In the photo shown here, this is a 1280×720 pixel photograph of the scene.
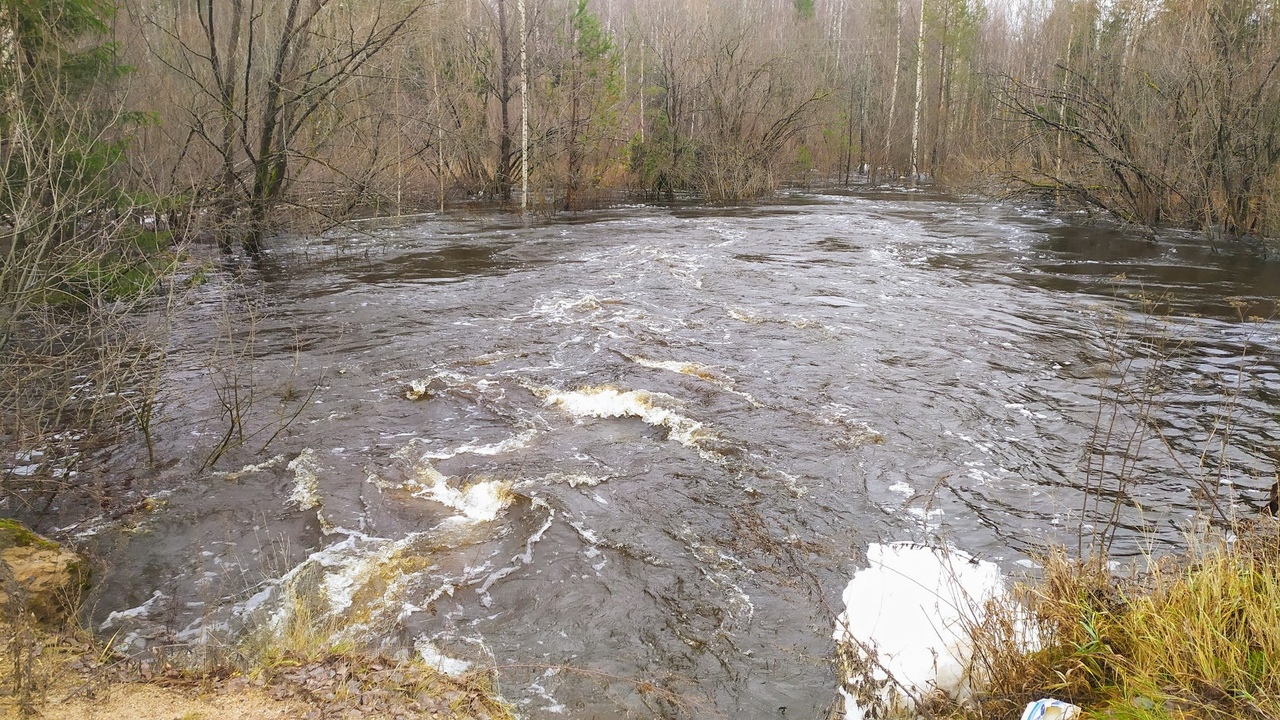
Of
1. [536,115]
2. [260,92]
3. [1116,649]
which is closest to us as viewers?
[1116,649]

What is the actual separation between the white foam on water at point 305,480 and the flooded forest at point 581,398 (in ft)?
0.15

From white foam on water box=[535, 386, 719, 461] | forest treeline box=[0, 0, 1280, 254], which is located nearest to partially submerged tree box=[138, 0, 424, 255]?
forest treeline box=[0, 0, 1280, 254]

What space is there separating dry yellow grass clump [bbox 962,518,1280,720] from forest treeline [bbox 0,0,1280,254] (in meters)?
6.00

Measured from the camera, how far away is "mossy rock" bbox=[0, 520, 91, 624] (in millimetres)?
4527

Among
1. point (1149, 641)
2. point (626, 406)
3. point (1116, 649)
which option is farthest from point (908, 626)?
point (626, 406)

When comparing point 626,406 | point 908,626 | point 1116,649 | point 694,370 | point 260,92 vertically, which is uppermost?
point 260,92

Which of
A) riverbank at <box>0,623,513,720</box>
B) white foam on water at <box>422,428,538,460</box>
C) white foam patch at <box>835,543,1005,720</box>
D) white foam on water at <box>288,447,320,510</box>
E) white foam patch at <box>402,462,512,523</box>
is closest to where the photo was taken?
riverbank at <box>0,623,513,720</box>

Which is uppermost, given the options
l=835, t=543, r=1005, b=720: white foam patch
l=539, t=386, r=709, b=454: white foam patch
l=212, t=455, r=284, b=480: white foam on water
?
l=539, t=386, r=709, b=454: white foam patch

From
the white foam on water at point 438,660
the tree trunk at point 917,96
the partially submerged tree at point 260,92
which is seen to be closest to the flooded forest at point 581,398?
the white foam on water at point 438,660

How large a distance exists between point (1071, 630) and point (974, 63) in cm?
4037

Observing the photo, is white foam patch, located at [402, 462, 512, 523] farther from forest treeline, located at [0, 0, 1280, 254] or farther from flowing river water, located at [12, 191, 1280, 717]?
forest treeline, located at [0, 0, 1280, 254]

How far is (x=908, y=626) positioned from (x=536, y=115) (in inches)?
836

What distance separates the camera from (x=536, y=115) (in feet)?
76.6

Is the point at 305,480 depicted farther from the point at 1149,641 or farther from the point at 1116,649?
the point at 1149,641
